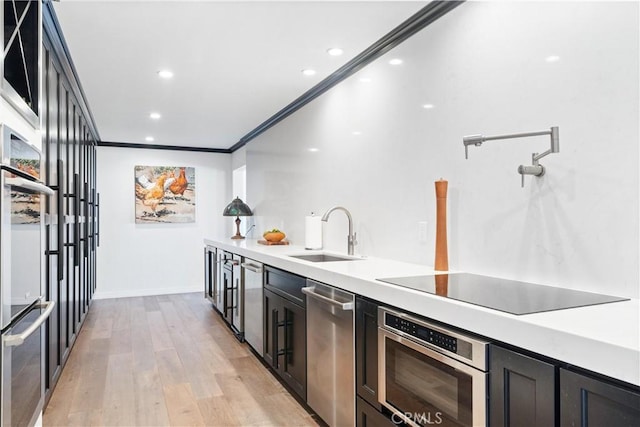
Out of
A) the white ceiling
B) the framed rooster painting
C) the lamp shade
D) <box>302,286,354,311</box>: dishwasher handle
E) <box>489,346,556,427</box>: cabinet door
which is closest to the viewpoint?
<box>489,346,556,427</box>: cabinet door

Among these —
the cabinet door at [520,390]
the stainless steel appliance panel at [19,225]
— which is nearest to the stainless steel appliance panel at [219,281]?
the stainless steel appliance panel at [19,225]

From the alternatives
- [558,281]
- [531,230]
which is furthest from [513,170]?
[558,281]

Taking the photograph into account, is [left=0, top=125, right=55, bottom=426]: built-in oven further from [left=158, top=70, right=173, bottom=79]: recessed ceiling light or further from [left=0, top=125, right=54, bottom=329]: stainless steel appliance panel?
[left=158, top=70, right=173, bottom=79]: recessed ceiling light

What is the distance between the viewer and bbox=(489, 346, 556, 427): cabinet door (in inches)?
43.7

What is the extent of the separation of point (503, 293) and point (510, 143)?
0.72 meters

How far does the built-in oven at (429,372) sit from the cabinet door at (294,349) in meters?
0.85

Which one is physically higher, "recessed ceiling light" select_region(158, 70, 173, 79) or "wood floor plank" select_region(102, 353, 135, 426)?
"recessed ceiling light" select_region(158, 70, 173, 79)

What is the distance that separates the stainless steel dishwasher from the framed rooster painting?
4.91m

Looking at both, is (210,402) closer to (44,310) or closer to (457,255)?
(44,310)

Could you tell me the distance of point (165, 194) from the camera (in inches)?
268

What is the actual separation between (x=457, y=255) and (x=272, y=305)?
4.79 feet

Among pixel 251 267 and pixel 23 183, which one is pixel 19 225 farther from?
pixel 251 267

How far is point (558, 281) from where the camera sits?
5.53 feet

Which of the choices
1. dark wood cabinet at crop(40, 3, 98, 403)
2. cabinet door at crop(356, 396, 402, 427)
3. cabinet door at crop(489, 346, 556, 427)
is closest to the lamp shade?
dark wood cabinet at crop(40, 3, 98, 403)
